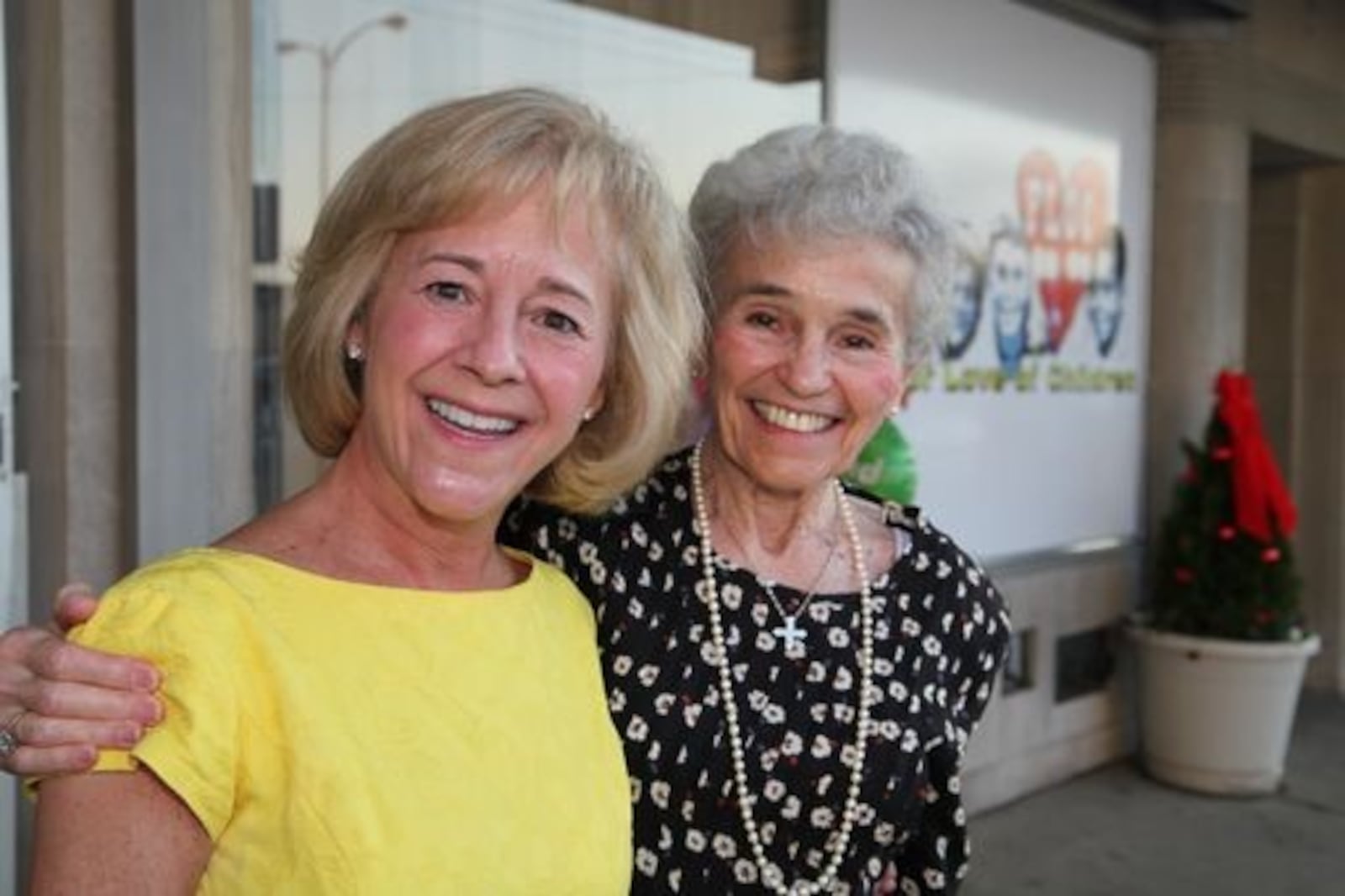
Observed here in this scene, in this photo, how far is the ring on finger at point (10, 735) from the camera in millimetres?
1276

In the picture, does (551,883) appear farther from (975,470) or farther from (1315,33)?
(1315,33)

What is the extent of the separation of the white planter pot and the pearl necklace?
4.28 metres

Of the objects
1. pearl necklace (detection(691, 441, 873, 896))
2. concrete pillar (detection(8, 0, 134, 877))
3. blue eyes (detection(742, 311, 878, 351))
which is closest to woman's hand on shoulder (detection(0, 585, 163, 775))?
pearl necklace (detection(691, 441, 873, 896))

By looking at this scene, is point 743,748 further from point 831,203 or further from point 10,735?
point 10,735

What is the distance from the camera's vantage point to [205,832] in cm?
125

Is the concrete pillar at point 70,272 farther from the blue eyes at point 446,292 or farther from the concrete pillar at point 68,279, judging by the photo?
the blue eyes at point 446,292

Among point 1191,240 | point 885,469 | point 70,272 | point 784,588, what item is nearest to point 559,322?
point 784,588

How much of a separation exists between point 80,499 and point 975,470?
3594mm

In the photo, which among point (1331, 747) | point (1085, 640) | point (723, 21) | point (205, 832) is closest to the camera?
point (205, 832)

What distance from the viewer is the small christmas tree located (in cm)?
569

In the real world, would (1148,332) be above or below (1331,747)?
above

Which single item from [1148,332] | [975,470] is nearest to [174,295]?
[975,470]

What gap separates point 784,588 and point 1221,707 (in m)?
4.46

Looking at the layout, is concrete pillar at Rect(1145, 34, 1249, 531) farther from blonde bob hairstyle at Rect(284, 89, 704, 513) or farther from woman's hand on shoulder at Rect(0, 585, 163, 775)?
woman's hand on shoulder at Rect(0, 585, 163, 775)
